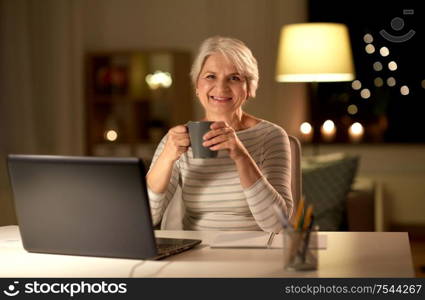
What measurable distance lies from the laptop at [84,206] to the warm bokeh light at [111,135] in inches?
175

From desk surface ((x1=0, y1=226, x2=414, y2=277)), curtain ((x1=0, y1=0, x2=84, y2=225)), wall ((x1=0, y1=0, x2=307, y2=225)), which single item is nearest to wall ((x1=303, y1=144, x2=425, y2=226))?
wall ((x1=0, y1=0, x2=307, y2=225))

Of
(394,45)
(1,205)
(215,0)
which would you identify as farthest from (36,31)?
(394,45)

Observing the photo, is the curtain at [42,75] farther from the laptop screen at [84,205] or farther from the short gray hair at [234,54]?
the laptop screen at [84,205]

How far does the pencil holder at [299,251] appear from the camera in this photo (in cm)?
144

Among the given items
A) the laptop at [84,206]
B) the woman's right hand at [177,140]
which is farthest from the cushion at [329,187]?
the laptop at [84,206]

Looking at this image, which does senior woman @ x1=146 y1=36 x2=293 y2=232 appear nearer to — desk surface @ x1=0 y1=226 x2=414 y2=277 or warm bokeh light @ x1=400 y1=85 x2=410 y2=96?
desk surface @ x1=0 y1=226 x2=414 y2=277

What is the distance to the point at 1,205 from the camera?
14.1 ft

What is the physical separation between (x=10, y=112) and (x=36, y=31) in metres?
0.70

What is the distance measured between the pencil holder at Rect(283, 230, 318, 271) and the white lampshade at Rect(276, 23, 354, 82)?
3142 mm

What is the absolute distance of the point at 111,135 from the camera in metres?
6.08

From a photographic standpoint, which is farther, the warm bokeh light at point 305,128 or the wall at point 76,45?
the warm bokeh light at point 305,128

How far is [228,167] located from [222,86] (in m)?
0.23

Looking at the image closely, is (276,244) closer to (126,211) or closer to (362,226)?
(126,211)

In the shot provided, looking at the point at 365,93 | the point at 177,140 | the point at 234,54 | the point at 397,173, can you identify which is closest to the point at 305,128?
the point at 365,93
